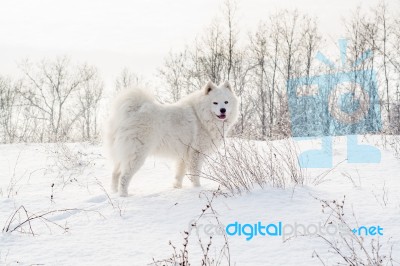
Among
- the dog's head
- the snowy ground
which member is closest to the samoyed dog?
the dog's head

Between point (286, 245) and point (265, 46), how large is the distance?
73.2 feet

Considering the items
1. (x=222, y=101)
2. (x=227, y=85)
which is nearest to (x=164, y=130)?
(x=222, y=101)

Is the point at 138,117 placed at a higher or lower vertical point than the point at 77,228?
higher

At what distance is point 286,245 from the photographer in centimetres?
269

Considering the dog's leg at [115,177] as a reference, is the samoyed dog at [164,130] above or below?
above

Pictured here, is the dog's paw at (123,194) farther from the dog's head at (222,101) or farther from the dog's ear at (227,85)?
the dog's ear at (227,85)

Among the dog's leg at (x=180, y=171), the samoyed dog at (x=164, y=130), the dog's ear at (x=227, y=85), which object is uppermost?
the dog's ear at (x=227, y=85)

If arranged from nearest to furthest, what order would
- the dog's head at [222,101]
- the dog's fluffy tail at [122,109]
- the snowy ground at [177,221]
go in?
1. the snowy ground at [177,221]
2. the dog's fluffy tail at [122,109]
3. the dog's head at [222,101]

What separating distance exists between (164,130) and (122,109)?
683mm

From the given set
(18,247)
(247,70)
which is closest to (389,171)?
(18,247)

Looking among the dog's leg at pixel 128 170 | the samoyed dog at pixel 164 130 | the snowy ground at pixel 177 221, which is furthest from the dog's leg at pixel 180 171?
the dog's leg at pixel 128 170

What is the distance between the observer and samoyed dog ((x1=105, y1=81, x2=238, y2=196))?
5.31 m

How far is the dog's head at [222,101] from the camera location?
6031 millimetres

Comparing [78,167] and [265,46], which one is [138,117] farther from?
[265,46]
